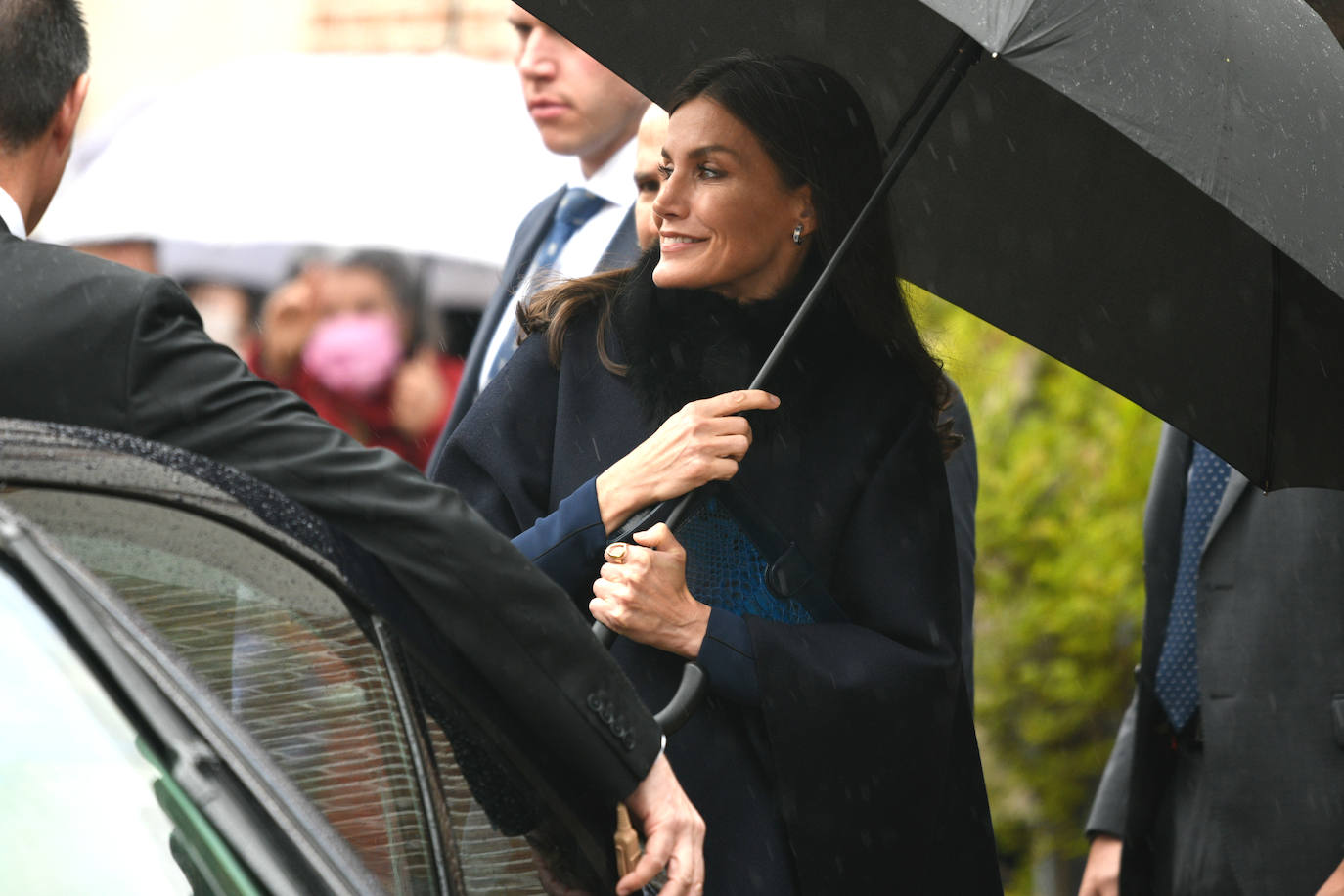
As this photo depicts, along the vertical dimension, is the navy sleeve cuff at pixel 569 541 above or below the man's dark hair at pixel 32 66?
below

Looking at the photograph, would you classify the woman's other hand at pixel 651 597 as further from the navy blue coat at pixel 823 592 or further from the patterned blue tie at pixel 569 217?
the patterned blue tie at pixel 569 217

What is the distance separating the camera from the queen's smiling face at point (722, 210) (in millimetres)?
3254

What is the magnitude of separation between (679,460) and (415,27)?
10048 mm

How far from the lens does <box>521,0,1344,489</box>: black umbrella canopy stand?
3441 mm

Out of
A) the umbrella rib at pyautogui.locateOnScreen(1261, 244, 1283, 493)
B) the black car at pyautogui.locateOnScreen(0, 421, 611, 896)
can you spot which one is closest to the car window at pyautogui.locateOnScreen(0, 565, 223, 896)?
the black car at pyautogui.locateOnScreen(0, 421, 611, 896)

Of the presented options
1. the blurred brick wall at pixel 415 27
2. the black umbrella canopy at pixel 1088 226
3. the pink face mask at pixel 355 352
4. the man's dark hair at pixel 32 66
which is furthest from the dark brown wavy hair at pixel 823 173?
the blurred brick wall at pixel 415 27

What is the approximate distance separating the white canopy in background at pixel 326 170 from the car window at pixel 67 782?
287 inches

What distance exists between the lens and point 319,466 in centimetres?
212

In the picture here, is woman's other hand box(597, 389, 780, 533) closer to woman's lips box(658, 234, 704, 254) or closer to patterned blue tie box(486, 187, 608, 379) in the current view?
woman's lips box(658, 234, 704, 254)

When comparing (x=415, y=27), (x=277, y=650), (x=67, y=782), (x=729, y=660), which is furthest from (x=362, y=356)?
(x=67, y=782)

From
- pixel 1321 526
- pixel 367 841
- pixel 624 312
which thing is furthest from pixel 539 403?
pixel 1321 526

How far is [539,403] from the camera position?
3.22 m

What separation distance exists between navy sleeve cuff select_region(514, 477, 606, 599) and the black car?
2.42 ft

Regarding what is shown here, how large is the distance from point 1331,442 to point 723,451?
1.30 metres
